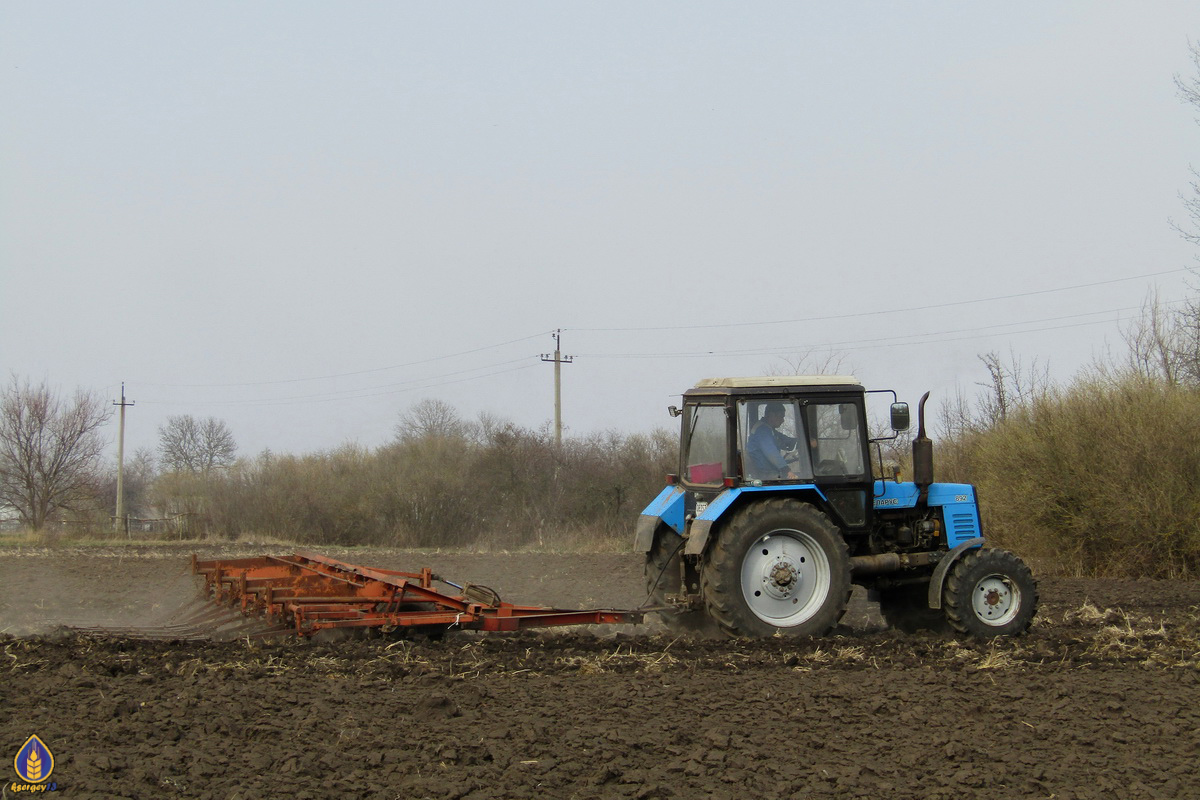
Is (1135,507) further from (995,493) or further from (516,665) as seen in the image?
(516,665)

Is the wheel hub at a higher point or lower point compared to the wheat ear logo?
higher

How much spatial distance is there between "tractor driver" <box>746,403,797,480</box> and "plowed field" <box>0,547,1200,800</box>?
1.22 m

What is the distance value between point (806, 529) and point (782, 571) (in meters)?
0.34

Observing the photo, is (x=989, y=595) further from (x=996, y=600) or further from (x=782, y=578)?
(x=782, y=578)

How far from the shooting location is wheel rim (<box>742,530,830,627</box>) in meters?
7.12

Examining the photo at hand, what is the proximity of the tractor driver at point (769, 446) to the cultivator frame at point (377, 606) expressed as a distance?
54.4 inches

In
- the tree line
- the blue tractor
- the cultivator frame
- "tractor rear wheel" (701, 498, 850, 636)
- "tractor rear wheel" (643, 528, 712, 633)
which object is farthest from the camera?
the tree line

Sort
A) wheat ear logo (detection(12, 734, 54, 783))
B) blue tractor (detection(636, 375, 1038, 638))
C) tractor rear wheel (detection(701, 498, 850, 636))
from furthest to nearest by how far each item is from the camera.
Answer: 1. blue tractor (detection(636, 375, 1038, 638))
2. tractor rear wheel (detection(701, 498, 850, 636))
3. wheat ear logo (detection(12, 734, 54, 783))

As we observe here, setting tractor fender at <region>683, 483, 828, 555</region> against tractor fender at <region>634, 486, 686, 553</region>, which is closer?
tractor fender at <region>683, 483, 828, 555</region>

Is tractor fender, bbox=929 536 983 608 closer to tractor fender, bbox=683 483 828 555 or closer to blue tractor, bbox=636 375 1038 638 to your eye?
blue tractor, bbox=636 375 1038 638

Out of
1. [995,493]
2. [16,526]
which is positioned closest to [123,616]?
[995,493]

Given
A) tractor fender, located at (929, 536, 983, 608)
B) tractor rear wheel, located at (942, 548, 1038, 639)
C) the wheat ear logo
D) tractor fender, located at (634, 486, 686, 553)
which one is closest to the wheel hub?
tractor fender, located at (634, 486, 686, 553)

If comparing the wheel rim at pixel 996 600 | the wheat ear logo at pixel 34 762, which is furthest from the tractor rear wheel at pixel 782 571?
the wheat ear logo at pixel 34 762

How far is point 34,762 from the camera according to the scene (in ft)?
13.2
